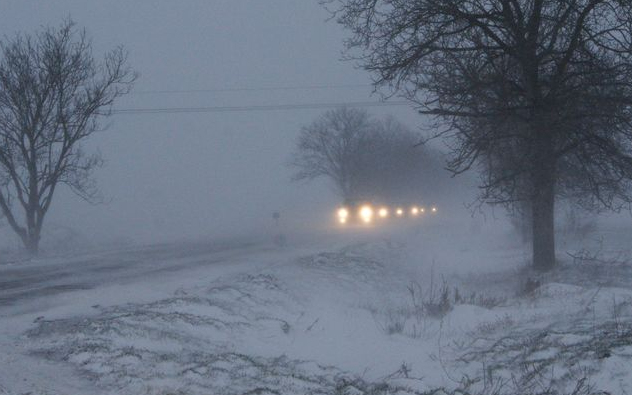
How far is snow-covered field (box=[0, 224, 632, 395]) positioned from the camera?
4836mm

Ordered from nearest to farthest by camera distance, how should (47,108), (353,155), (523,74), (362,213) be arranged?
(523,74), (47,108), (362,213), (353,155)

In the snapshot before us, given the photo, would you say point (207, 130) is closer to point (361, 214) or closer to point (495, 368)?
point (361, 214)

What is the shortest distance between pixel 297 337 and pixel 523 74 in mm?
7762

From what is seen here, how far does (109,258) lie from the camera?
52.7 feet

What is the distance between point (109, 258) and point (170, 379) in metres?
12.1

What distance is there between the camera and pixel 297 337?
23.0 feet

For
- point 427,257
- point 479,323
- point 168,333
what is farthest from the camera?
point 427,257

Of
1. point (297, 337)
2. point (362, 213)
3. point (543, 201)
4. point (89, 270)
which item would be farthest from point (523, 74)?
point (362, 213)

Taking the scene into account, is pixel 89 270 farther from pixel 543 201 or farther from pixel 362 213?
pixel 362 213

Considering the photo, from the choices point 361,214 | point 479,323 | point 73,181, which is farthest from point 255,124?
point 479,323

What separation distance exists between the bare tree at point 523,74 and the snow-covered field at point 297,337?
2.53 m

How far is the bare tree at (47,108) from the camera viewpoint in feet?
61.8

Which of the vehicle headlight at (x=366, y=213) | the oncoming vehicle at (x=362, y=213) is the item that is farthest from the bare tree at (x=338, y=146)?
the vehicle headlight at (x=366, y=213)

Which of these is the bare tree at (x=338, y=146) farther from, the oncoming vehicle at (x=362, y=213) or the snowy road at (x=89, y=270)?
the snowy road at (x=89, y=270)
